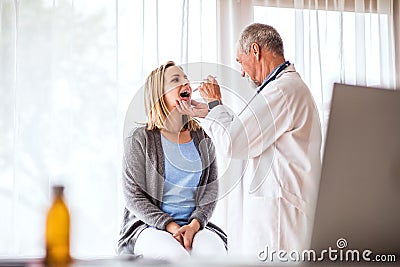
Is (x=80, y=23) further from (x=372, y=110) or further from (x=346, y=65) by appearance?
(x=372, y=110)

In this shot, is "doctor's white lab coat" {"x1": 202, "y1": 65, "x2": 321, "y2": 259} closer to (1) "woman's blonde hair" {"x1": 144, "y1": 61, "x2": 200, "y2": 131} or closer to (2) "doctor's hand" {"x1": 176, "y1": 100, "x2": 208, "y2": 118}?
(2) "doctor's hand" {"x1": 176, "y1": 100, "x2": 208, "y2": 118}

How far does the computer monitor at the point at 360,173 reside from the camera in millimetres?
1041

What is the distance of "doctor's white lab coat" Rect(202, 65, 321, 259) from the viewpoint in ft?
7.27

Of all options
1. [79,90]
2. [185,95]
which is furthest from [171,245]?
[79,90]

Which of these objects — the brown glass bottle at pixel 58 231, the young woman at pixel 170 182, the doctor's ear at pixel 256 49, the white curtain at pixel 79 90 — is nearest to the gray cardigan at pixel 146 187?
the young woman at pixel 170 182

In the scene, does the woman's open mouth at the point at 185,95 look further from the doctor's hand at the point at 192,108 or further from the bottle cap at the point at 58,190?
the bottle cap at the point at 58,190

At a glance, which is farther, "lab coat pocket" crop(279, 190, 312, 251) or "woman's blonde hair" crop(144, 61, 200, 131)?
"woman's blonde hair" crop(144, 61, 200, 131)

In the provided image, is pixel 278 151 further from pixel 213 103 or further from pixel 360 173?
pixel 360 173

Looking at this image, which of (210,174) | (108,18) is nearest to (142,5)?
(108,18)

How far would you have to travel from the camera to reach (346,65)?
11.2 feet

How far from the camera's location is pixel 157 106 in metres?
2.47

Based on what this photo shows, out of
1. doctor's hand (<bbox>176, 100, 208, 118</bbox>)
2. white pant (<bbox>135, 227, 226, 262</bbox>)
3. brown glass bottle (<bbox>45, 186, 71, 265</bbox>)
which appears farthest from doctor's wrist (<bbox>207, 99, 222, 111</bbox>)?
brown glass bottle (<bbox>45, 186, 71, 265</bbox>)

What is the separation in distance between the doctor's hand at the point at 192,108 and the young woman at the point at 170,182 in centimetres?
3

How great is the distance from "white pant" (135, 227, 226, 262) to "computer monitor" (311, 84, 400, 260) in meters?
1.18
